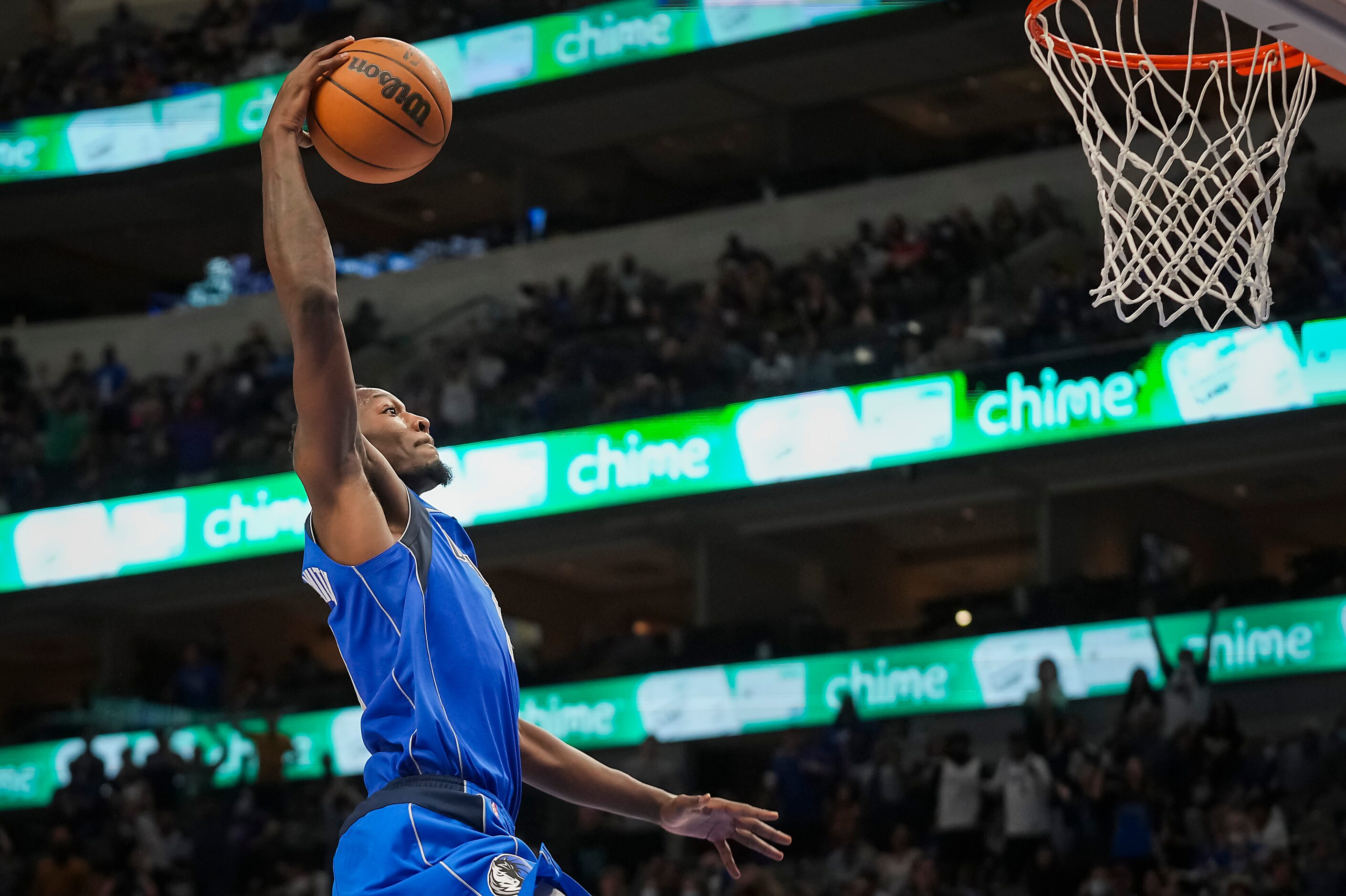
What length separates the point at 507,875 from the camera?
9.68ft

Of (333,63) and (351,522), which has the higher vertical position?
(333,63)

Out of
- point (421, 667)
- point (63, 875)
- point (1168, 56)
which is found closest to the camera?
point (421, 667)

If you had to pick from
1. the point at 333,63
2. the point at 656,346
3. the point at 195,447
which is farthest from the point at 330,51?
the point at 195,447

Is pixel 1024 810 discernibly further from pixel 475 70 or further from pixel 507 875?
pixel 475 70

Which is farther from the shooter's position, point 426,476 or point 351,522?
point 426,476

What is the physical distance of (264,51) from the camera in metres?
22.2

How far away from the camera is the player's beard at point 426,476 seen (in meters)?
3.41

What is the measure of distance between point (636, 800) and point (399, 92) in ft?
5.16

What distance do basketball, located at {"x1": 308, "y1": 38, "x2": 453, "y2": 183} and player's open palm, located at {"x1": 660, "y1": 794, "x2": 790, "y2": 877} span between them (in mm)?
1446

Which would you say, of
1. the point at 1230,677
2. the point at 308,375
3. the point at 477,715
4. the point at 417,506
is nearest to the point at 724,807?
the point at 477,715

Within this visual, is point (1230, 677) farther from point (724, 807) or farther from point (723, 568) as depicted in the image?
point (724, 807)

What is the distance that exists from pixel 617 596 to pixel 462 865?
774 inches

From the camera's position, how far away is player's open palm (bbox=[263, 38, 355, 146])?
3.14 metres

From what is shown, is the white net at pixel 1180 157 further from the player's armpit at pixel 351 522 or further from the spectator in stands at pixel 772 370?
the spectator in stands at pixel 772 370
